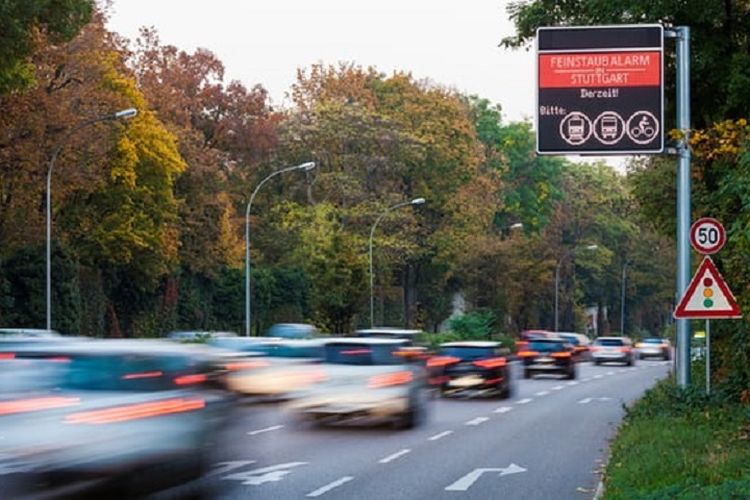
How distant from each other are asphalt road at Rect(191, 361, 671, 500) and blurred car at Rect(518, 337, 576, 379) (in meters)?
15.8

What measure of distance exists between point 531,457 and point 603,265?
94911 mm

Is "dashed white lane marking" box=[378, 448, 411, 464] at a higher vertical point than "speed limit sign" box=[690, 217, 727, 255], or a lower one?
lower

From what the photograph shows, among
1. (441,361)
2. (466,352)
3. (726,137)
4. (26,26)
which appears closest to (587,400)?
(466,352)

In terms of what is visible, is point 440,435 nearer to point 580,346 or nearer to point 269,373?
point 269,373

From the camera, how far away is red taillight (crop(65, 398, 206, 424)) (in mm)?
12836

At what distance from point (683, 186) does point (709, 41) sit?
4.28 m

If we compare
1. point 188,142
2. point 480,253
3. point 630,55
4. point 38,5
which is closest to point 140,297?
point 188,142

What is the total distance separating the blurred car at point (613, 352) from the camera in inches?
2638

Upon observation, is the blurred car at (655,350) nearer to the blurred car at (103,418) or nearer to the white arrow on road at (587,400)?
the white arrow on road at (587,400)

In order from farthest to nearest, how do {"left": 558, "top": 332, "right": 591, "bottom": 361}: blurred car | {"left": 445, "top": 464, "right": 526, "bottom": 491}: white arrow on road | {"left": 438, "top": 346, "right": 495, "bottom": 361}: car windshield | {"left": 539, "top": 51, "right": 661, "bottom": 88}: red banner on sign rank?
{"left": 558, "top": 332, "right": 591, "bottom": 361}: blurred car < {"left": 438, "top": 346, "right": 495, "bottom": 361}: car windshield < {"left": 539, "top": 51, "right": 661, "bottom": 88}: red banner on sign < {"left": 445, "top": 464, "right": 526, "bottom": 491}: white arrow on road

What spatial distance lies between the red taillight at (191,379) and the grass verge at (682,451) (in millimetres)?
4105

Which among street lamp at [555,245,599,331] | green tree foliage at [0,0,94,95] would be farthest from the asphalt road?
→ street lamp at [555,245,599,331]

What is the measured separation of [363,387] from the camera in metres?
24.1

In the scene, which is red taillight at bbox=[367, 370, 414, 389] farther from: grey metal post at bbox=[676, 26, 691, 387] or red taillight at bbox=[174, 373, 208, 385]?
red taillight at bbox=[174, 373, 208, 385]
